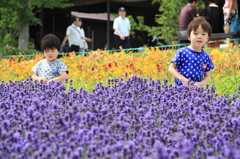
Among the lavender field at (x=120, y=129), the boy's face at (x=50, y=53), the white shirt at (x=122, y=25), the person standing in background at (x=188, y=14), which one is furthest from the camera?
the white shirt at (x=122, y=25)

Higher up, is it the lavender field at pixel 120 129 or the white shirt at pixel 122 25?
the white shirt at pixel 122 25

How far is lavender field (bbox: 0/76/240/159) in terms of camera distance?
2.37m

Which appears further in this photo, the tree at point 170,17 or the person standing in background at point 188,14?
the tree at point 170,17

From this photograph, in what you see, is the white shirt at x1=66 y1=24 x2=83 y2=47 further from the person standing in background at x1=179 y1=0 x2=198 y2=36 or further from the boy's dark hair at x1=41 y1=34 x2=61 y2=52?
the boy's dark hair at x1=41 y1=34 x2=61 y2=52

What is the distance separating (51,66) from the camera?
19.7 feet

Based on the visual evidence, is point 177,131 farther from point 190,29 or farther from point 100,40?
point 100,40

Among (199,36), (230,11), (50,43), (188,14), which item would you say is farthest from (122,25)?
(199,36)

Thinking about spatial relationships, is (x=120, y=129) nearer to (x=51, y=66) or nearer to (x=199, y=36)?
(x=199, y=36)

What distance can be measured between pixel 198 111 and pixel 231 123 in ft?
1.78

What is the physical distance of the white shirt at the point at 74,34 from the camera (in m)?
12.6

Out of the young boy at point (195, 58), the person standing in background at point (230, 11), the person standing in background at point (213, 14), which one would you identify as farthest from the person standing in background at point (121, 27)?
the young boy at point (195, 58)

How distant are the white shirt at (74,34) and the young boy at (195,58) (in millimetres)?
7452

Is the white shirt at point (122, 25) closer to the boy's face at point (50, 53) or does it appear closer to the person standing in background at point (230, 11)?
the person standing in background at point (230, 11)

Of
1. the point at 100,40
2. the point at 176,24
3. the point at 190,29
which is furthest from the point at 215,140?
the point at 100,40
